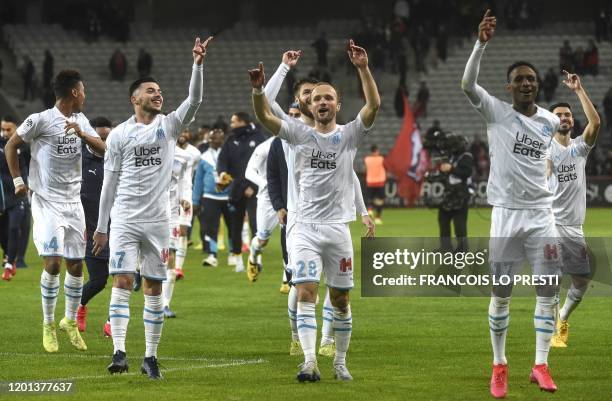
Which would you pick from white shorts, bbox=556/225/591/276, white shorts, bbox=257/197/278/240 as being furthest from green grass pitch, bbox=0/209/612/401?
white shorts, bbox=257/197/278/240

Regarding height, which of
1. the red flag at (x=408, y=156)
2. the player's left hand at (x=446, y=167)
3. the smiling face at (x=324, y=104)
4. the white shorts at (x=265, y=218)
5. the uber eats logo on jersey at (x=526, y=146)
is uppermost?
the smiling face at (x=324, y=104)

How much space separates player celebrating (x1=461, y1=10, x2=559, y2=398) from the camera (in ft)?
33.7

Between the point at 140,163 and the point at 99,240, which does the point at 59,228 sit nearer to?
the point at 99,240

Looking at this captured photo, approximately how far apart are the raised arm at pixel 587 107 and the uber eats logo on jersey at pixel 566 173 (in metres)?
0.59

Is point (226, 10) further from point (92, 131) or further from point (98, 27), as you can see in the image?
point (92, 131)

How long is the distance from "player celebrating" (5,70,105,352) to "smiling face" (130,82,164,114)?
1.63 metres

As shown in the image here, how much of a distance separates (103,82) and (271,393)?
4139 centimetres

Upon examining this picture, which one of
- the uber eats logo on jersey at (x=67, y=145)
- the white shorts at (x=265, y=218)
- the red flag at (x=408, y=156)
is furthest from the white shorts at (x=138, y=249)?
the red flag at (x=408, y=156)

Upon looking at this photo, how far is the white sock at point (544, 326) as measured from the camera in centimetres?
1027

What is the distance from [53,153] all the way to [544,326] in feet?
16.7

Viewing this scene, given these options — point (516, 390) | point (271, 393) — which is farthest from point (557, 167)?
point (271, 393)

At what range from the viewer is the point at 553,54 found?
1953 inches

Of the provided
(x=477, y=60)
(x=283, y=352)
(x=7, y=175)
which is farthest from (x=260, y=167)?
(x=477, y=60)

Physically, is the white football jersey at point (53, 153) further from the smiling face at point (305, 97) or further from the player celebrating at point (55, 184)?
the smiling face at point (305, 97)
